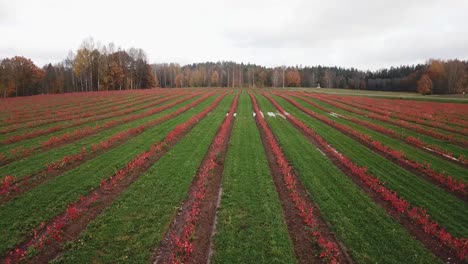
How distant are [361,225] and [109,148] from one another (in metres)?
19.9

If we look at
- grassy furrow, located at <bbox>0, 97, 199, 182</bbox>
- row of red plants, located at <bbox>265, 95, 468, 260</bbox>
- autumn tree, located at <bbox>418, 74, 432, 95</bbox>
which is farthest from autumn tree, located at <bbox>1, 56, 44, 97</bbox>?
autumn tree, located at <bbox>418, 74, 432, 95</bbox>

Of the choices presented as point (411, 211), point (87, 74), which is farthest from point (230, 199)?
point (87, 74)

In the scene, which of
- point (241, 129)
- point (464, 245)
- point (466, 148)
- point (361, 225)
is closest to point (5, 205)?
point (361, 225)

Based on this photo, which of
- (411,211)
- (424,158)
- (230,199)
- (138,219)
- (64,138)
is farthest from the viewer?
(64,138)

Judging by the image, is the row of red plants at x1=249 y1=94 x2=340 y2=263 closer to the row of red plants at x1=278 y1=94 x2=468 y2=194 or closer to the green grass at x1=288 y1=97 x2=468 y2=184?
the row of red plants at x1=278 y1=94 x2=468 y2=194

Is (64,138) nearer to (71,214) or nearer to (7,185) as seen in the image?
(7,185)

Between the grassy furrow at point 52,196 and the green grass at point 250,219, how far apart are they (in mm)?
7679

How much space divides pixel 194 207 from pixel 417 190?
42.4ft

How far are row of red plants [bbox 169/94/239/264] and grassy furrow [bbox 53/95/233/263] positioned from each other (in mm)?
554

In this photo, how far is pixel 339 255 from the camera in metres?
9.22

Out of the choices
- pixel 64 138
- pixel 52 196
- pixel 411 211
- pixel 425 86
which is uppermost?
pixel 425 86

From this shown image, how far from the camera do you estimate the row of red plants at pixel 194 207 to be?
361 inches

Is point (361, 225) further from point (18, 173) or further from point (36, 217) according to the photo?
point (18, 173)

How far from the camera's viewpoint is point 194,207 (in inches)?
479
